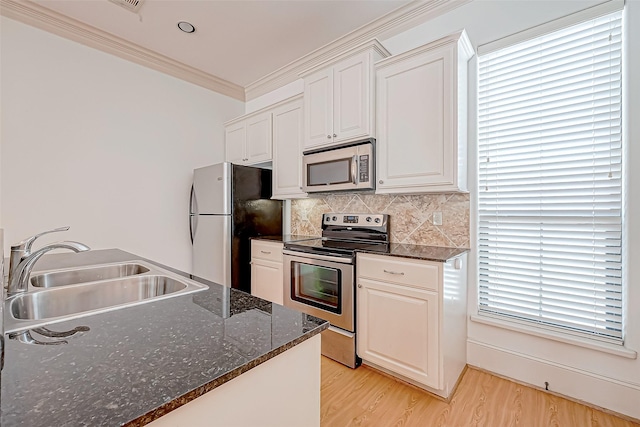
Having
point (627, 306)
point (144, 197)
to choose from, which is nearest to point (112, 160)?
point (144, 197)

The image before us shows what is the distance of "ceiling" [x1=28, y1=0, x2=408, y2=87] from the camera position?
7.92ft

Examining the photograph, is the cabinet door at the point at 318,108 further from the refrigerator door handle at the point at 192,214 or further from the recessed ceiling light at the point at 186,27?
the refrigerator door handle at the point at 192,214

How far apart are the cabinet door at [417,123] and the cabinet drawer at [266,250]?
1075mm

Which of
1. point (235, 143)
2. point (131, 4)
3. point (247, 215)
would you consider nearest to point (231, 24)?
point (131, 4)

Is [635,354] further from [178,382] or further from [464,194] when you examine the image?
[178,382]

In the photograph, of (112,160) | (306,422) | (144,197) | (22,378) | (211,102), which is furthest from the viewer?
(211,102)

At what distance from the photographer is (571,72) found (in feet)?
5.99

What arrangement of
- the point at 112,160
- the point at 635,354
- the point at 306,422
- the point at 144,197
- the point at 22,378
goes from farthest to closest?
1. the point at 144,197
2. the point at 112,160
3. the point at 635,354
4. the point at 306,422
5. the point at 22,378

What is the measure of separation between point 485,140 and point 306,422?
2.17 m

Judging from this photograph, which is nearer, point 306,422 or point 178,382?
point 178,382

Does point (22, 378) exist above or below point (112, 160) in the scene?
below

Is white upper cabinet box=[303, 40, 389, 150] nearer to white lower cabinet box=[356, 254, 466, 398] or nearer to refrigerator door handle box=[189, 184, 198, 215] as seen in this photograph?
white lower cabinet box=[356, 254, 466, 398]

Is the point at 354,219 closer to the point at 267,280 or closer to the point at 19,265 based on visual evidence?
the point at 267,280

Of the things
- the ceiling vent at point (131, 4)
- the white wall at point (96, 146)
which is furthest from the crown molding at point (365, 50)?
the white wall at point (96, 146)
